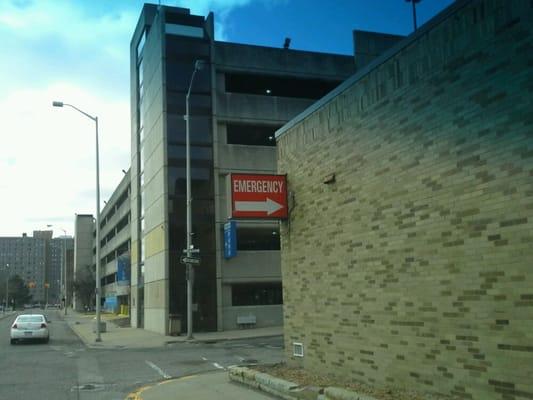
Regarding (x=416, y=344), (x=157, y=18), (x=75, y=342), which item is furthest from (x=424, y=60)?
(x=157, y=18)

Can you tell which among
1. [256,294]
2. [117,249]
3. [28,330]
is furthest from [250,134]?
[117,249]

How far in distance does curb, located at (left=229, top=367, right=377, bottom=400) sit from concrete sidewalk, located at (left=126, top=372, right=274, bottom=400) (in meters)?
0.13

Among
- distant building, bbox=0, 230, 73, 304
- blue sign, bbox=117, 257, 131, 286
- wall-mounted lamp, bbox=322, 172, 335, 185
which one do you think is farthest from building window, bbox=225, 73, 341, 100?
distant building, bbox=0, 230, 73, 304

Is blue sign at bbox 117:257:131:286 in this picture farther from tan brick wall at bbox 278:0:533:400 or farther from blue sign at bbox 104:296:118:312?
tan brick wall at bbox 278:0:533:400

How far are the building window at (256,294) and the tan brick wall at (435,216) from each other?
2155 cm

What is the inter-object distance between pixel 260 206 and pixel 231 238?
715 inches

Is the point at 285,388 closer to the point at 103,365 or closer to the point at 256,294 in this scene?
the point at 103,365

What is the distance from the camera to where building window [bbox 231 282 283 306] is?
108 feet

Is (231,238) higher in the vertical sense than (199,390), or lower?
higher

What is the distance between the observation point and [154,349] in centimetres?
2352

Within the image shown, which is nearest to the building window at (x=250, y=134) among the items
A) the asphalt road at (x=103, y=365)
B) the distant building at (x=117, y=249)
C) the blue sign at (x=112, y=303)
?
the asphalt road at (x=103, y=365)

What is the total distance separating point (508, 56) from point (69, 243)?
602 ft

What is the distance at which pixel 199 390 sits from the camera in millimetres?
11734

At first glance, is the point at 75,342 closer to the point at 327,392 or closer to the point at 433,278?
the point at 327,392
